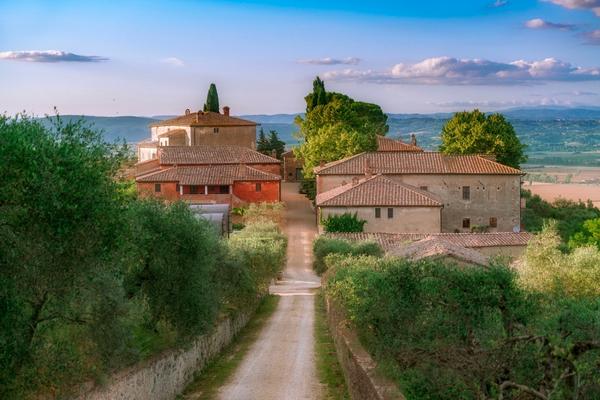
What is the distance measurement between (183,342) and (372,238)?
29.1 meters

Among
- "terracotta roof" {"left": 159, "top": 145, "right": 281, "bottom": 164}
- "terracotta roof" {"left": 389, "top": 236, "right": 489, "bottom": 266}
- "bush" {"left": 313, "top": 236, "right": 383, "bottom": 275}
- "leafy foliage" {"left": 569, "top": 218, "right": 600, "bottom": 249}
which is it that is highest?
"terracotta roof" {"left": 159, "top": 145, "right": 281, "bottom": 164}

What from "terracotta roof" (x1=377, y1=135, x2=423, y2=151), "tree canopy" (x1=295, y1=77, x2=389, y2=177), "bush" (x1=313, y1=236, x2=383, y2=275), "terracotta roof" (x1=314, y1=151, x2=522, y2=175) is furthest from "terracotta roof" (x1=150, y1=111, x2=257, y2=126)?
"bush" (x1=313, y1=236, x2=383, y2=275)

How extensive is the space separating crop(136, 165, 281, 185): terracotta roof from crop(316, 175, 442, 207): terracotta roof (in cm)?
1330

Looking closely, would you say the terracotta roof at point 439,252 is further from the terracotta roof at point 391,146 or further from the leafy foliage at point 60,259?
the terracotta roof at point 391,146

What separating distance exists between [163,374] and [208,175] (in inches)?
2106

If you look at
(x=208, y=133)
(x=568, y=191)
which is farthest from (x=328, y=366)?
(x=568, y=191)

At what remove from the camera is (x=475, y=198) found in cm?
7119

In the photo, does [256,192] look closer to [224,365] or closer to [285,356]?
[285,356]

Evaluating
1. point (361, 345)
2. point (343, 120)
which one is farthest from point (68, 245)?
point (343, 120)

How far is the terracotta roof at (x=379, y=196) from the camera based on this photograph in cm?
5972

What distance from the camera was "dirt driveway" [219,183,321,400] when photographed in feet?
73.7

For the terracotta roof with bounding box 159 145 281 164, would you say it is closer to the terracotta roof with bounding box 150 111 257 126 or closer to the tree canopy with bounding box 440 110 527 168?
the terracotta roof with bounding box 150 111 257 126

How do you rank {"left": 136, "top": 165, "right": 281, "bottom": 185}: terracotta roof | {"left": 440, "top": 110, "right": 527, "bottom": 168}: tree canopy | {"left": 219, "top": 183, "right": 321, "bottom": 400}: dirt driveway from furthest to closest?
{"left": 440, "top": 110, "right": 527, "bottom": 168}: tree canopy, {"left": 136, "top": 165, "right": 281, "bottom": 185}: terracotta roof, {"left": 219, "top": 183, "right": 321, "bottom": 400}: dirt driveway

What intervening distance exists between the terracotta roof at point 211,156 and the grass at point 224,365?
42107 mm
